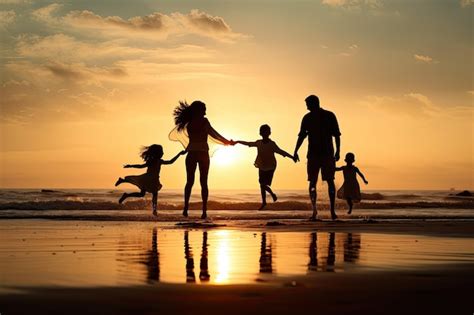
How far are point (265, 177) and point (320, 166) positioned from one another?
314 centimetres

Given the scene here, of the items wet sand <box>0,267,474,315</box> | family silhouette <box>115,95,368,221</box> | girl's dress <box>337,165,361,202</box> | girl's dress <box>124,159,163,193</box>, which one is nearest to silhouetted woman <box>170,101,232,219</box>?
family silhouette <box>115,95,368,221</box>

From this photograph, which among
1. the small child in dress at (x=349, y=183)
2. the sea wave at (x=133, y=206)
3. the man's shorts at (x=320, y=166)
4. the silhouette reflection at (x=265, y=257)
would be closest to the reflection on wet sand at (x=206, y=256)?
the silhouette reflection at (x=265, y=257)

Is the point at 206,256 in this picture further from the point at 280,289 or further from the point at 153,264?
the point at 280,289

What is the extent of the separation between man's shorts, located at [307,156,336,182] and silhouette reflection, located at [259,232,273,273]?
6.74m

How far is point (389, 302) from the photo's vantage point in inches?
201

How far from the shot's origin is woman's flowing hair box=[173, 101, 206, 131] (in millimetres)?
18203

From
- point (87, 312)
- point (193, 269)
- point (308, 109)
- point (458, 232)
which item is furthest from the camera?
point (308, 109)

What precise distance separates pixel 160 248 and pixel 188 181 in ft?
27.3

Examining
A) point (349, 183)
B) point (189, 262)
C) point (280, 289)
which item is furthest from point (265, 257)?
point (349, 183)

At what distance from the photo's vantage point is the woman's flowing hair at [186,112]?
1820 cm

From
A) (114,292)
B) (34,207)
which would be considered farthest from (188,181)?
(34,207)

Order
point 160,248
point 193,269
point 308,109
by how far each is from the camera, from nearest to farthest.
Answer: point 193,269 < point 160,248 < point 308,109

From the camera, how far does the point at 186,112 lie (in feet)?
60.0

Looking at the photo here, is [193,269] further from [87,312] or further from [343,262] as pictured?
[87,312]
